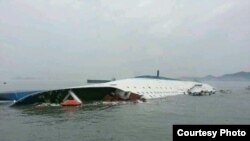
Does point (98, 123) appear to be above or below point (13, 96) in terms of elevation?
below

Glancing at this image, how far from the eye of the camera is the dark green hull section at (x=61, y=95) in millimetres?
63438

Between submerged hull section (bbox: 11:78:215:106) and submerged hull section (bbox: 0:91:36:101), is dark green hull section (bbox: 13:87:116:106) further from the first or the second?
submerged hull section (bbox: 0:91:36:101)

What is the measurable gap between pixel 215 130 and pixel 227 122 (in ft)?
77.4

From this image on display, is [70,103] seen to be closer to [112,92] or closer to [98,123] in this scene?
[112,92]

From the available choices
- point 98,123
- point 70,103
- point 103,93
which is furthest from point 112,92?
point 98,123

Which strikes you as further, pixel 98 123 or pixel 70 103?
Answer: pixel 70 103

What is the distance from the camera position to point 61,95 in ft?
213

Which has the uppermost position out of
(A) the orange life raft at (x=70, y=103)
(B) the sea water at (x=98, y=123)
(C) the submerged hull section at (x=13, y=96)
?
(C) the submerged hull section at (x=13, y=96)

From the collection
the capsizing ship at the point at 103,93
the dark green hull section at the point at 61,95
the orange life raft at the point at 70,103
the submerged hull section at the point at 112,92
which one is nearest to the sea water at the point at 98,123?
the orange life raft at the point at 70,103

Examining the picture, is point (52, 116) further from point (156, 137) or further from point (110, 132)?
point (156, 137)

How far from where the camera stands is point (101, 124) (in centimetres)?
3934

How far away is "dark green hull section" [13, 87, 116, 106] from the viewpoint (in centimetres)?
6344

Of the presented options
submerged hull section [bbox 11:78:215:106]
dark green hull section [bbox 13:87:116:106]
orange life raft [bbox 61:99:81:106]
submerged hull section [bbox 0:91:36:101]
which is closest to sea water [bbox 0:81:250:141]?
orange life raft [bbox 61:99:81:106]

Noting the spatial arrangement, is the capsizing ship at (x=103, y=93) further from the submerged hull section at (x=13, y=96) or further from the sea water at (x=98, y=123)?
the sea water at (x=98, y=123)
